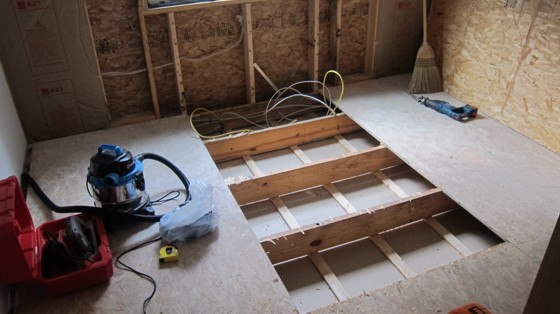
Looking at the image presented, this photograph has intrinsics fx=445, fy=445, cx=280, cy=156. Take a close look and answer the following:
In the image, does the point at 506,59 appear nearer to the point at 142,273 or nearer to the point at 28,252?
the point at 142,273

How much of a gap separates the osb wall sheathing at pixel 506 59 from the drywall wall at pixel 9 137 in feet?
9.61

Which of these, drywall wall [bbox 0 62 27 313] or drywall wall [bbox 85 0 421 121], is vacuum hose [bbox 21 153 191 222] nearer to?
drywall wall [bbox 0 62 27 313]

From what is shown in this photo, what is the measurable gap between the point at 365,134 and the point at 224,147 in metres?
1.07

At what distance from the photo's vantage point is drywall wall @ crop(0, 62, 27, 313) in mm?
2224

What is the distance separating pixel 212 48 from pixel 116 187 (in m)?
1.58

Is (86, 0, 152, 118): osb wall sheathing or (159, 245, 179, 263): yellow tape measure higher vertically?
(86, 0, 152, 118): osb wall sheathing

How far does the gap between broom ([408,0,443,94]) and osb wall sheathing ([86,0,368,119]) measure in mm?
489

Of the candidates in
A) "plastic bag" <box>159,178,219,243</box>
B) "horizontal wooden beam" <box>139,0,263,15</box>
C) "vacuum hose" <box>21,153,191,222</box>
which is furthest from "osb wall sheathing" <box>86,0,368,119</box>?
"plastic bag" <box>159,178,219,243</box>

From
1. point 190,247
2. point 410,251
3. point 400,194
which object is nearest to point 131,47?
point 190,247

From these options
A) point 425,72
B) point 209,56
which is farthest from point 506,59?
point 209,56

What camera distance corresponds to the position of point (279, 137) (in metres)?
3.07

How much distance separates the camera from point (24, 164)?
266cm

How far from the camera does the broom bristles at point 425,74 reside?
10.9ft

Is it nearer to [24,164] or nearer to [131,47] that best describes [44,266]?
[24,164]
